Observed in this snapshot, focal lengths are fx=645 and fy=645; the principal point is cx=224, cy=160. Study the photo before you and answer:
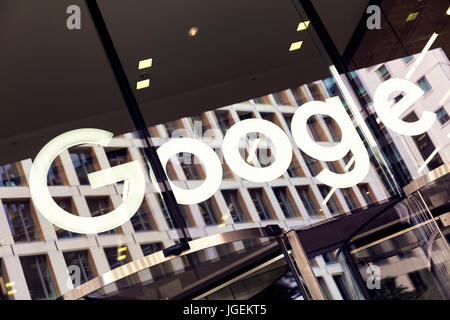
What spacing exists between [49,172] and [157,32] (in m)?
1.67

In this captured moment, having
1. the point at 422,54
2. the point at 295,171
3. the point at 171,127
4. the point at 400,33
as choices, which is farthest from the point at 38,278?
the point at 400,33

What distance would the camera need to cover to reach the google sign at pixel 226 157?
412cm

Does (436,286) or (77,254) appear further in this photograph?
(436,286)

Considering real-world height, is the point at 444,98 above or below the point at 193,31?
below

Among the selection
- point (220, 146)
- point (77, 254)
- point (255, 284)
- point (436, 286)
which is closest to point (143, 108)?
point (220, 146)

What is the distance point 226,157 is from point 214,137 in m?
0.18

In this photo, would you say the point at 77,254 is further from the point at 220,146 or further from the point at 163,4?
the point at 163,4

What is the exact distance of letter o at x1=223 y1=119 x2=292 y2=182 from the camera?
433 centimetres

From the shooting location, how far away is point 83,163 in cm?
428

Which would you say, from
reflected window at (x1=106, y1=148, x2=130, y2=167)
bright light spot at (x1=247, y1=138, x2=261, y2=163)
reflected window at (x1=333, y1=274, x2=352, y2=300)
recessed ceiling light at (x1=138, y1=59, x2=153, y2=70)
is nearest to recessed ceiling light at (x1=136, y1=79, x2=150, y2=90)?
recessed ceiling light at (x1=138, y1=59, x2=153, y2=70)

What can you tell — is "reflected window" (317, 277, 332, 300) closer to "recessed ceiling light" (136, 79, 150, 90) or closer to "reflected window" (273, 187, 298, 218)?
"reflected window" (273, 187, 298, 218)

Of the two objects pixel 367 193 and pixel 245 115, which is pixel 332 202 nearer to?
pixel 367 193

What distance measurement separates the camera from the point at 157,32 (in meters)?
5.34

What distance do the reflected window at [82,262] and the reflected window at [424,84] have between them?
279 cm
